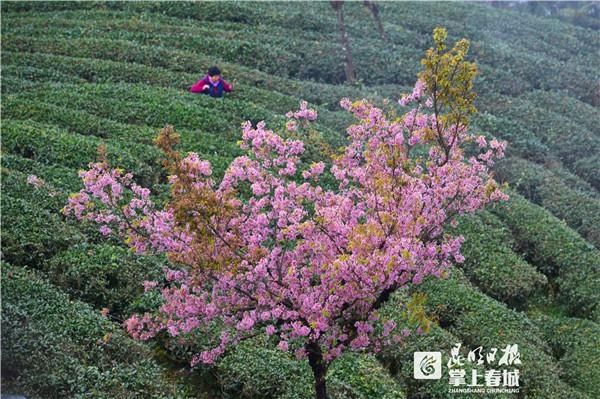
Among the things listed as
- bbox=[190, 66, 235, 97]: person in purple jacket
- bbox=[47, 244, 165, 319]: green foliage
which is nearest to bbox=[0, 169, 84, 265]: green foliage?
bbox=[47, 244, 165, 319]: green foliage

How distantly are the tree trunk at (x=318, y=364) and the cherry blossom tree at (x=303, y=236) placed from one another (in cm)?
2

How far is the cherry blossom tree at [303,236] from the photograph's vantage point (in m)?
9.09

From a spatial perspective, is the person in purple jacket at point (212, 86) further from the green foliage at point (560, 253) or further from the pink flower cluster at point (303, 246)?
the pink flower cluster at point (303, 246)

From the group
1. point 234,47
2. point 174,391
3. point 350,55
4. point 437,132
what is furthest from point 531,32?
point 174,391

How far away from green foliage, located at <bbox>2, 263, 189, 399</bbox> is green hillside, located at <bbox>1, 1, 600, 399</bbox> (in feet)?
0.09

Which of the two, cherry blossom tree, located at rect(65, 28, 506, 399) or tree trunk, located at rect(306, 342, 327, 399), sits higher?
cherry blossom tree, located at rect(65, 28, 506, 399)

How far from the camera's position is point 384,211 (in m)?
9.63

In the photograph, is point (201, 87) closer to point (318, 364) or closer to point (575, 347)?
point (575, 347)

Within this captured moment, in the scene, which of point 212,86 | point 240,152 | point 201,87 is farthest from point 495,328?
point 201,87

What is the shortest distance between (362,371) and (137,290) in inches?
157

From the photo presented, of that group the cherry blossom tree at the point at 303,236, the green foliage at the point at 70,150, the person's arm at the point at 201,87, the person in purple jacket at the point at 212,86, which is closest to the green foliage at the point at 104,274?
the cherry blossom tree at the point at 303,236

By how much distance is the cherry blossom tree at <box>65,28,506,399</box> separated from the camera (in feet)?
29.8

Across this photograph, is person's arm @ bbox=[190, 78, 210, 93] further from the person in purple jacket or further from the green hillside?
the green hillside

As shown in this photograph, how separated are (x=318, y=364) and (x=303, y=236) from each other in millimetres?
1652
